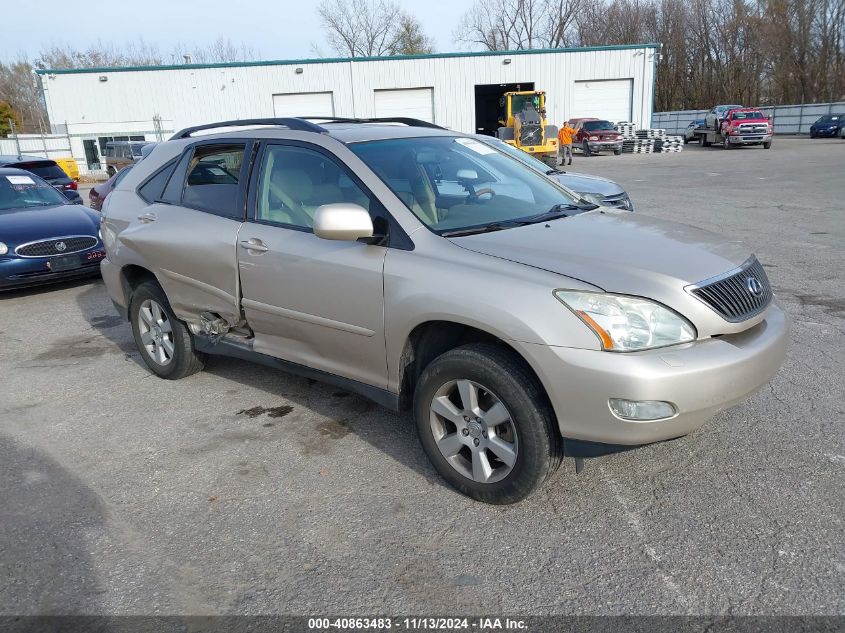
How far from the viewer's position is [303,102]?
38.0 metres

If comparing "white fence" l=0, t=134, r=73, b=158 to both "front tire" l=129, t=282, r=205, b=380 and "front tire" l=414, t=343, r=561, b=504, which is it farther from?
"front tire" l=414, t=343, r=561, b=504

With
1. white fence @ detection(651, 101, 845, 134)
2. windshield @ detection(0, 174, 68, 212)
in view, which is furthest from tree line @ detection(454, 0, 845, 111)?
windshield @ detection(0, 174, 68, 212)

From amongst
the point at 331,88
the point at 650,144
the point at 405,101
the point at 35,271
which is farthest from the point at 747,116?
the point at 35,271

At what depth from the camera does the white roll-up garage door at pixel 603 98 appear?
39.2 meters

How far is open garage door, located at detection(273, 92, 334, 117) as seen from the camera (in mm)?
37844

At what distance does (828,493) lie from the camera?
10.4 feet

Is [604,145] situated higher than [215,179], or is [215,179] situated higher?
[215,179]

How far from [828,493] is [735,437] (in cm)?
64

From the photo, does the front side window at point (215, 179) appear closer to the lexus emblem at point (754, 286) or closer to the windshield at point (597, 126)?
the lexus emblem at point (754, 286)

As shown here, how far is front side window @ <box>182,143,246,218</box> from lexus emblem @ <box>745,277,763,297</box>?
293 cm

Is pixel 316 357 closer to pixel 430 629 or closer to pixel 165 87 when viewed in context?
pixel 430 629

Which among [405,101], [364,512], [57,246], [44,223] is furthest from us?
[405,101]

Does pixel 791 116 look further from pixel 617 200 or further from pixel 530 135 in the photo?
pixel 617 200

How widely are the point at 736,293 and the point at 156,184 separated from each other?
4.05 metres
